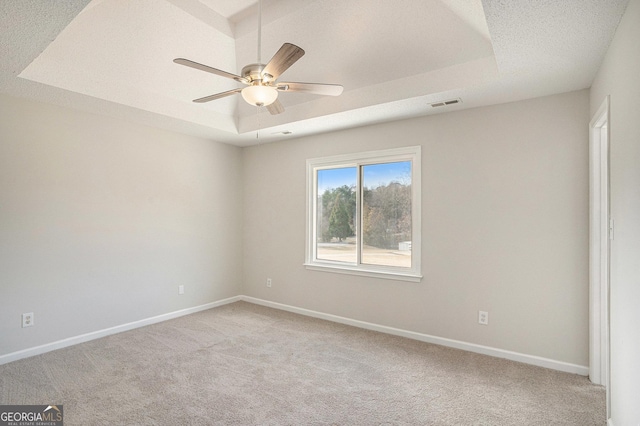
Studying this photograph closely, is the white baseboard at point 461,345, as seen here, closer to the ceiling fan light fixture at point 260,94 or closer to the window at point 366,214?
the window at point 366,214

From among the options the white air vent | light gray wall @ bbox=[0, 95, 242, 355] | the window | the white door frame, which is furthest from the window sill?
the white air vent

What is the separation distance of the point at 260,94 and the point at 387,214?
7.80 feet

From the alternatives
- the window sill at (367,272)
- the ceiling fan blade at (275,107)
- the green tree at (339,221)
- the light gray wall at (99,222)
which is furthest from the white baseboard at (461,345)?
the ceiling fan blade at (275,107)

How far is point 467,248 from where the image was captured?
342 cm

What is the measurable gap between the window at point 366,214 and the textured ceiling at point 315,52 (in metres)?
0.64

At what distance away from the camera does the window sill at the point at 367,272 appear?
3.76 metres

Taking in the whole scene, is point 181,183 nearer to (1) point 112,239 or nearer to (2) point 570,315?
(1) point 112,239

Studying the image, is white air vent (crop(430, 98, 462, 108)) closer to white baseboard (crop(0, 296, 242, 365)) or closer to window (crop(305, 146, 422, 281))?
window (crop(305, 146, 422, 281))

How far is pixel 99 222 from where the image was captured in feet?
12.3

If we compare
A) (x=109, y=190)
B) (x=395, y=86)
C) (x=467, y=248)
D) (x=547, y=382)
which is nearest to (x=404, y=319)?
(x=467, y=248)

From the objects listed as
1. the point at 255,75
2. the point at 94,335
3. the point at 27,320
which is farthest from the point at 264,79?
the point at 94,335

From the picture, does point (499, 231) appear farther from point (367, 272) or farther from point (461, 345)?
point (367, 272)

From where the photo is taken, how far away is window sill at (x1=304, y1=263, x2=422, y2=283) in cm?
376

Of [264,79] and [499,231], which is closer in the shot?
[264,79]
